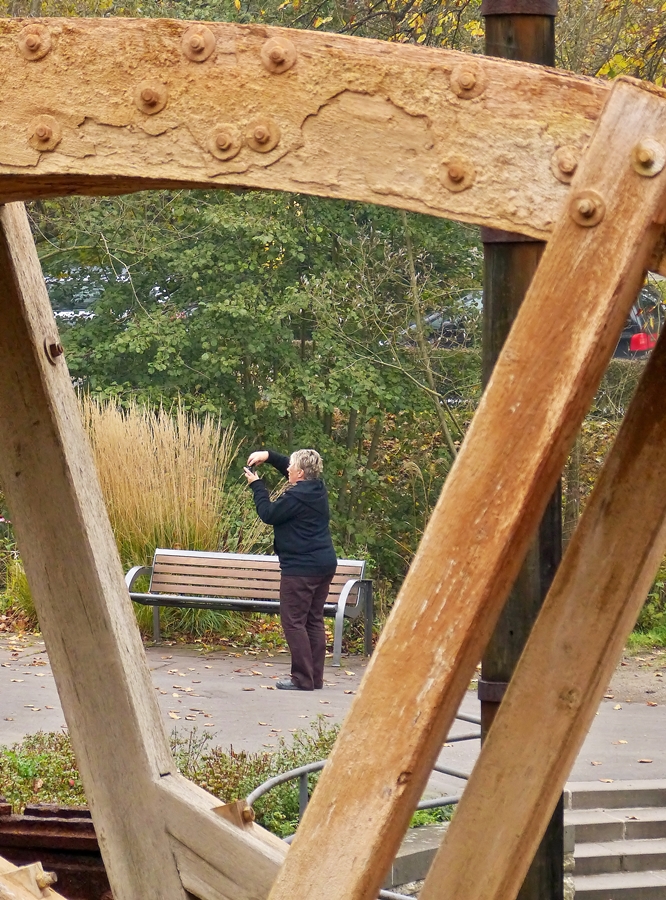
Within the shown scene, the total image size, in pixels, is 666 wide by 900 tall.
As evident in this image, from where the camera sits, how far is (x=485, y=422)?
3.99ft

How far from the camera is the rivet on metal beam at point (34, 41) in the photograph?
58.0 inches

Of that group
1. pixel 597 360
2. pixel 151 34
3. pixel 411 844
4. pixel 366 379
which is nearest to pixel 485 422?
pixel 597 360

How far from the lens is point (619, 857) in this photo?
19.3 ft

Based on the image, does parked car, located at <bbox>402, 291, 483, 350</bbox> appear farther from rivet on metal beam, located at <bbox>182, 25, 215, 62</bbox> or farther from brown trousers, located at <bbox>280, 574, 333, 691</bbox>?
rivet on metal beam, located at <bbox>182, 25, 215, 62</bbox>

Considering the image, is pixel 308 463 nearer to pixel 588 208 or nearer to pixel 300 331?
pixel 300 331

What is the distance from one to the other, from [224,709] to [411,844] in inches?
102

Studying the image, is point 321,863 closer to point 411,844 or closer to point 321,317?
point 411,844

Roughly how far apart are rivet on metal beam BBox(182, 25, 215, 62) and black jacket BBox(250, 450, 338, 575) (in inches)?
257

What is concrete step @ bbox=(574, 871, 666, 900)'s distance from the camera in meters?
5.62

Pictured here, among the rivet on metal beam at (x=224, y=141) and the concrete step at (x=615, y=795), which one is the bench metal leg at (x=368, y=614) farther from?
the rivet on metal beam at (x=224, y=141)

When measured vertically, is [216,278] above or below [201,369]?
above

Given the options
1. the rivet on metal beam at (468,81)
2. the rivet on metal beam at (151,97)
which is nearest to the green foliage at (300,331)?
the rivet on metal beam at (151,97)

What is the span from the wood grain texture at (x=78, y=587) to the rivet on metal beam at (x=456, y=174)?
132cm

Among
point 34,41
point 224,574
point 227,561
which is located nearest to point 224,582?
point 224,574
